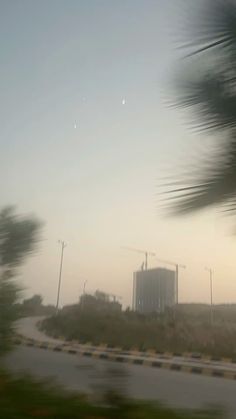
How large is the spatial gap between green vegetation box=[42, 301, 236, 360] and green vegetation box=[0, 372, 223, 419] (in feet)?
42.2

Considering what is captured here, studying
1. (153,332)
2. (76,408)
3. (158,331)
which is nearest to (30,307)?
(76,408)

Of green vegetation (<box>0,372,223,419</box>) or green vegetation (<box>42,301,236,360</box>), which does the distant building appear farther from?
green vegetation (<box>42,301,236,360</box>)

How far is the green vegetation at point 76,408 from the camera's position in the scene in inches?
76.6

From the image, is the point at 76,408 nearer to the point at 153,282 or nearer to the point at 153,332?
the point at 153,282

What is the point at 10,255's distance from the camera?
111 inches

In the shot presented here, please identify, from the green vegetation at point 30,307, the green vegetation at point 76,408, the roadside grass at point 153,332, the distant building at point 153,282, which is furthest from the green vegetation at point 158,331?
the green vegetation at point 76,408

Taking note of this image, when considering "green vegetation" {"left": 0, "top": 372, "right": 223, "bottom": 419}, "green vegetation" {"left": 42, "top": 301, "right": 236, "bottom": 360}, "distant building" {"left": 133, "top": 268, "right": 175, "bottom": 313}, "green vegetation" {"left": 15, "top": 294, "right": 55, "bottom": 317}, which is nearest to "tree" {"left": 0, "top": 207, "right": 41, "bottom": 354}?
"green vegetation" {"left": 15, "top": 294, "right": 55, "bottom": 317}

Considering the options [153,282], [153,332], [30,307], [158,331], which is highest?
[158,331]

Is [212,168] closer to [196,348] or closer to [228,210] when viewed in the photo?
[228,210]

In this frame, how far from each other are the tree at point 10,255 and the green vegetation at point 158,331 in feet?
40.0

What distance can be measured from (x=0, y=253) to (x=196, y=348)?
19.0 m

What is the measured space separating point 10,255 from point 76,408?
1057mm

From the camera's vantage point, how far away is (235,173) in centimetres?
298

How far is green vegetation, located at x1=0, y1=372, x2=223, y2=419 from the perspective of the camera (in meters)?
1.95
